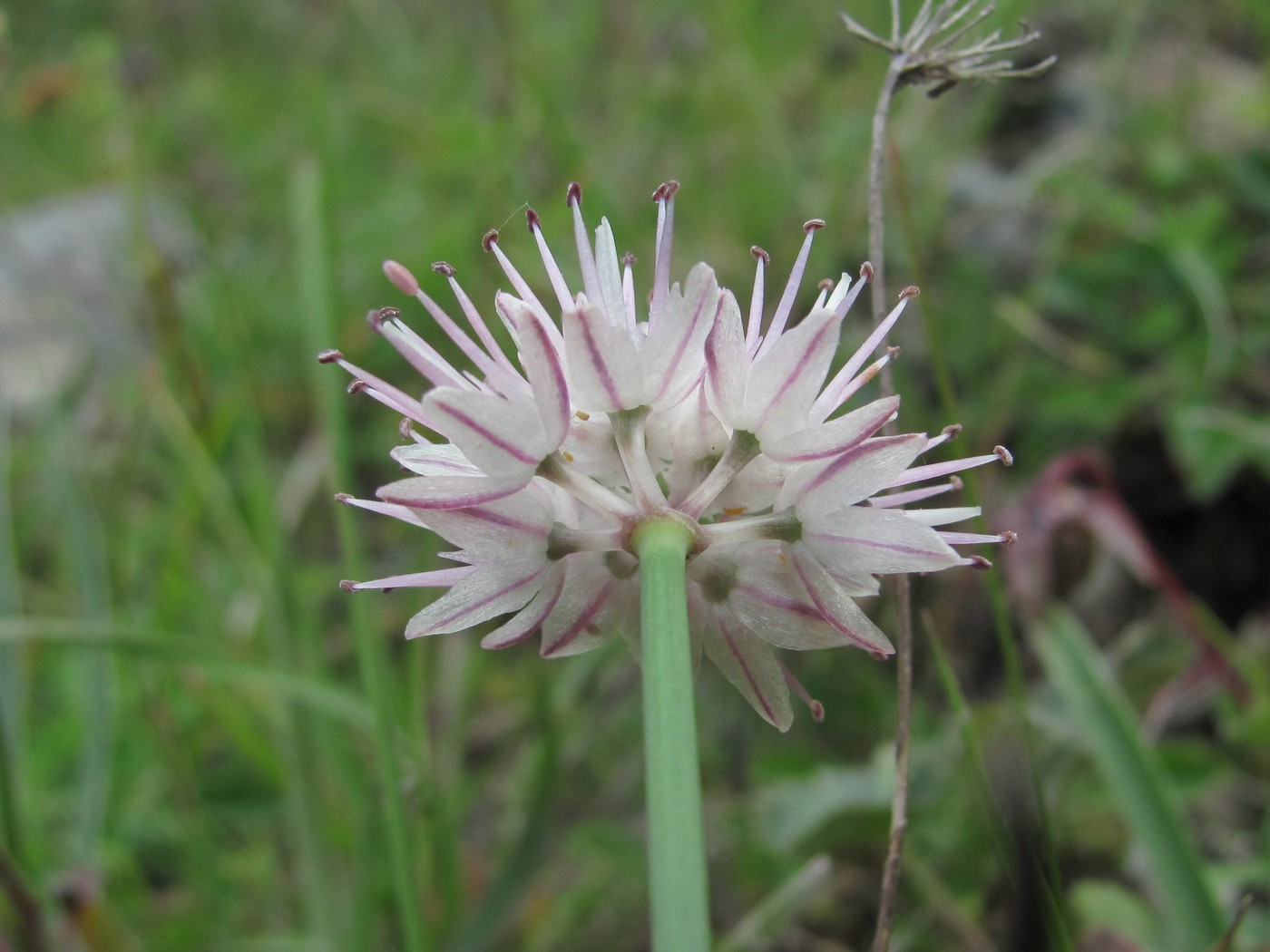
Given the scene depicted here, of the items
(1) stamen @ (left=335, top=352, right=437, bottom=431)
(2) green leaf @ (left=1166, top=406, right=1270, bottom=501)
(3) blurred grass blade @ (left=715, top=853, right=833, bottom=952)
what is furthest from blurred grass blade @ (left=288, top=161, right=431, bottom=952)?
(2) green leaf @ (left=1166, top=406, right=1270, bottom=501)

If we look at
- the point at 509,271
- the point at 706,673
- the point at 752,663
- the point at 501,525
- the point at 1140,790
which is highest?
the point at 509,271

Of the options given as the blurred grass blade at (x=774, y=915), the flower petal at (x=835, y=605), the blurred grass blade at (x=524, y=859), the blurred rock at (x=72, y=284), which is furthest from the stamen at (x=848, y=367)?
the blurred rock at (x=72, y=284)

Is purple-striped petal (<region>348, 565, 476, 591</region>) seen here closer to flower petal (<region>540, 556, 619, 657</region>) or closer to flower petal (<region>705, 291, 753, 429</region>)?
flower petal (<region>540, 556, 619, 657</region>)

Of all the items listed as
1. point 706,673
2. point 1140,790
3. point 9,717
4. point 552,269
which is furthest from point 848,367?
point 9,717

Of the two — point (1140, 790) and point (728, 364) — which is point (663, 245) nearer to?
point (728, 364)

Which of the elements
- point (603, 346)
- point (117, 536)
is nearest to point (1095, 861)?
point (603, 346)

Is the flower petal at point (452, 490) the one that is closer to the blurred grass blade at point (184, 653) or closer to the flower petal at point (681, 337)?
the flower petal at point (681, 337)
